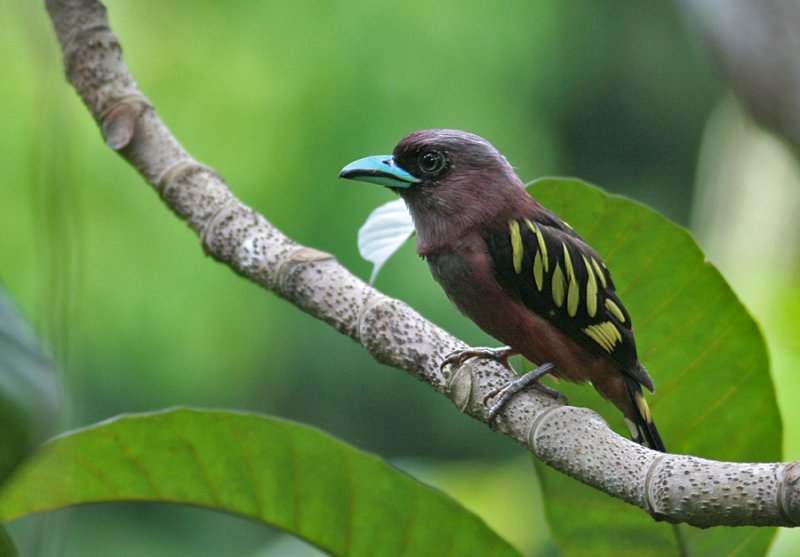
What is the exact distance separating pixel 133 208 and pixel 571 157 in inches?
196

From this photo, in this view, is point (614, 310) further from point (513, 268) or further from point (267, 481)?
point (267, 481)

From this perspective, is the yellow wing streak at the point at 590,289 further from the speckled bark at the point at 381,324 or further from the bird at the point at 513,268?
the speckled bark at the point at 381,324

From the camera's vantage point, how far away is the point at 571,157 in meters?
10.8

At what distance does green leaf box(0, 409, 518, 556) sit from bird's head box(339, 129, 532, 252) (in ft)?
1.73

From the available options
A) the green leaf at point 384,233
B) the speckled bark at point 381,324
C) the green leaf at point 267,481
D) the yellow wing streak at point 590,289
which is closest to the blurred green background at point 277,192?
the green leaf at point 384,233

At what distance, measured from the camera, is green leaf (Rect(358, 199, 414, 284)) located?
1926 millimetres

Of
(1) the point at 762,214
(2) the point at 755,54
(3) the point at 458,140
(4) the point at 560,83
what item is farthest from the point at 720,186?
(3) the point at 458,140

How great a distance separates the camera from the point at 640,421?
6.04 feet

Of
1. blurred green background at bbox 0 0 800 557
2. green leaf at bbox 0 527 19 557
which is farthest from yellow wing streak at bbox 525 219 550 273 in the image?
blurred green background at bbox 0 0 800 557

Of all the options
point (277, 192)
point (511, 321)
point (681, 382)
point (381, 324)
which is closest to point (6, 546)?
point (381, 324)

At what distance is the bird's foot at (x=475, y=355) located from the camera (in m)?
1.73

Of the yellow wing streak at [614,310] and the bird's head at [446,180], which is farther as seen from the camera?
the bird's head at [446,180]

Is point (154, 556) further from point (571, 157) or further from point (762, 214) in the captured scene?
point (571, 157)

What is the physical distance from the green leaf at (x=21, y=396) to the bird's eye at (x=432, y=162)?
1.23m
